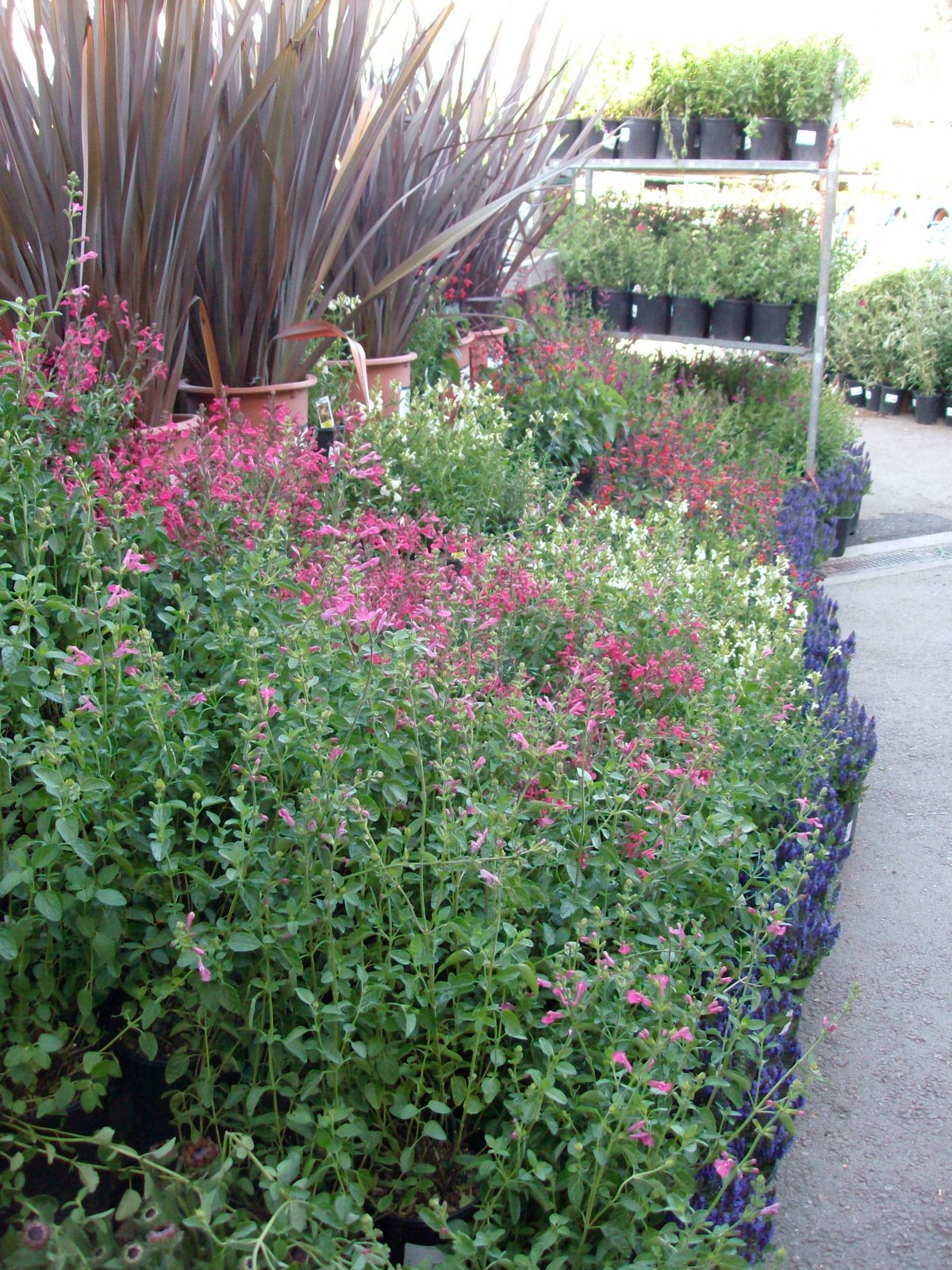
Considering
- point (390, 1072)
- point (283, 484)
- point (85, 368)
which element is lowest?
point (390, 1072)

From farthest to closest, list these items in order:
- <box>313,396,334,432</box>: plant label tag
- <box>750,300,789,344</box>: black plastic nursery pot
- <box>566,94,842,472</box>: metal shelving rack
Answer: <box>750,300,789,344</box>: black plastic nursery pot, <box>566,94,842,472</box>: metal shelving rack, <box>313,396,334,432</box>: plant label tag

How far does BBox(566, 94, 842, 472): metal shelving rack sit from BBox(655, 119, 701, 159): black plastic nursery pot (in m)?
0.07

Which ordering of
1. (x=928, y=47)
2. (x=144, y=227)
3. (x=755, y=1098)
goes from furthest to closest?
(x=928, y=47)
(x=144, y=227)
(x=755, y=1098)

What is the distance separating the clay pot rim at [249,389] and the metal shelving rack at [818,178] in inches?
135

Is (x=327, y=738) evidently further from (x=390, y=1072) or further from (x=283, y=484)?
(x=283, y=484)

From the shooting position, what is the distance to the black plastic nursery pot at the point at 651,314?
705 cm

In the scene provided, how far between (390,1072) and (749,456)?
4859mm

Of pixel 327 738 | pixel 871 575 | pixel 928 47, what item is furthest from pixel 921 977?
pixel 928 47

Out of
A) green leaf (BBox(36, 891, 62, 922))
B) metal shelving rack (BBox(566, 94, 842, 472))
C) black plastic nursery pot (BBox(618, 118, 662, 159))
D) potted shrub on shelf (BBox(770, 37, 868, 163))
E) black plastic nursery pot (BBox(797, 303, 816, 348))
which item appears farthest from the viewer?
black plastic nursery pot (BBox(618, 118, 662, 159))

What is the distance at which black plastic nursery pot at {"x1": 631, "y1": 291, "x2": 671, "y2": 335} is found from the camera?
7055 millimetres

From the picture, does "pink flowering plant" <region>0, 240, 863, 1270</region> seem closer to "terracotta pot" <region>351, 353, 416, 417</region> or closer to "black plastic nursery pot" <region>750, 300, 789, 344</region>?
"terracotta pot" <region>351, 353, 416, 417</region>

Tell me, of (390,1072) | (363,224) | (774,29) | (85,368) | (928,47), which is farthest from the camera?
(928,47)

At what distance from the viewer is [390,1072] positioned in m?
1.43

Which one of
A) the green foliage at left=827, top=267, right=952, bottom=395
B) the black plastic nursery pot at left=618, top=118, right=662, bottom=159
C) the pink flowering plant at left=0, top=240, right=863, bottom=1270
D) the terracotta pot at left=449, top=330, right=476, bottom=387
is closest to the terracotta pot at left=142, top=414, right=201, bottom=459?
the pink flowering plant at left=0, top=240, right=863, bottom=1270
